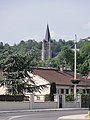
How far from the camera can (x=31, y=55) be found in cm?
5822

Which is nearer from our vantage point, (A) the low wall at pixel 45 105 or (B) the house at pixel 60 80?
(A) the low wall at pixel 45 105

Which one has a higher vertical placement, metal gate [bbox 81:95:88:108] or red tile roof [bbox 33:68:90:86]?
red tile roof [bbox 33:68:90:86]

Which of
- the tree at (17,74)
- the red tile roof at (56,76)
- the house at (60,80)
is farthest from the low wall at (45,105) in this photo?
the red tile roof at (56,76)

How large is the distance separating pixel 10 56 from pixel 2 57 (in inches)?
77.3

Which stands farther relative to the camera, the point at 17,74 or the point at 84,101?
the point at 84,101

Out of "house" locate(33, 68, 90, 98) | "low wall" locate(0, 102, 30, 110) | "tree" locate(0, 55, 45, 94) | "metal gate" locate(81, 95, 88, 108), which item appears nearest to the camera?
"low wall" locate(0, 102, 30, 110)

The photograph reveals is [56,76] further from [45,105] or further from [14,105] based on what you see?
[14,105]

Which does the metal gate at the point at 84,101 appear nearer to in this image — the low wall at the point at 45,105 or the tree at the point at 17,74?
the low wall at the point at 45,105

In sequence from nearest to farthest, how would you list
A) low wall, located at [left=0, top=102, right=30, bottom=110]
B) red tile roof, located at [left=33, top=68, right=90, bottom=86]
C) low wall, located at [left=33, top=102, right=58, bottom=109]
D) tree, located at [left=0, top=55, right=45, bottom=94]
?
low wall, located at [left=0, top=102, right=30, bottom=110]
low wall, located at [left=33, top=102, right=58, bottom=109]
tree, located at [left=0, top=55, right=45, bottom=94]
red tile roof, located at [left=33, top=68, right=90, bottom=86]

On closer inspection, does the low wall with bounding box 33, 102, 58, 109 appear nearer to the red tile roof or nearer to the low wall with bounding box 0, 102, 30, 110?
the low wall with bounding box 0, 102, 30, 110

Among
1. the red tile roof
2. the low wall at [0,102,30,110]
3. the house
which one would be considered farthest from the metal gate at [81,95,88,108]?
the low wall at [0,102,30,110]

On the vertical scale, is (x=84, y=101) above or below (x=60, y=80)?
below

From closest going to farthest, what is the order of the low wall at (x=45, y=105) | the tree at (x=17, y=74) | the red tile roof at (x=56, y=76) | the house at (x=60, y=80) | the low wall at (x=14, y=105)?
the low wall at (x=14, y=105) → the low wall at (x=45, y=105) → the tree at (x=17, y=74) → the house at (x=60, y=80) → the red tile roof at (x=56, y=76)

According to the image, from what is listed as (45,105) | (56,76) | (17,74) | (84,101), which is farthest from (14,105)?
(56,76)
